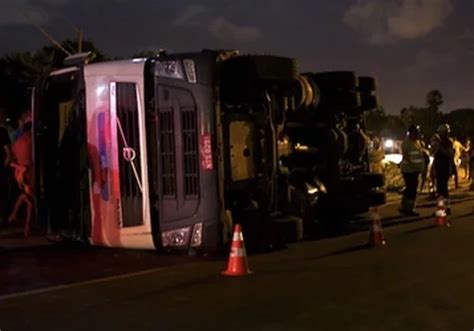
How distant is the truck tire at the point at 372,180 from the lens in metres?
14.6

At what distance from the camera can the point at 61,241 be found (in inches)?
430

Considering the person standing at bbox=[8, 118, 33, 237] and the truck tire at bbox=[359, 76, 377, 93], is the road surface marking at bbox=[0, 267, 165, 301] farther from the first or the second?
the truck tire at bbox=[359, 76, 377, 93]

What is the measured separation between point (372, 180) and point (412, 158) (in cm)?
117

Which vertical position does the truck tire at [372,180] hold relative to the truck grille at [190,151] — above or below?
below

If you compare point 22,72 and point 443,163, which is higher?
point 22,72

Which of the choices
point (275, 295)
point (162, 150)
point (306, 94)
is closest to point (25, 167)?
point (162, 150)

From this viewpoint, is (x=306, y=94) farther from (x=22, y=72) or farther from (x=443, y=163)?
(x=22, y=72)

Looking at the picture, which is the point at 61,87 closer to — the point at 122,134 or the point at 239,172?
the point at 122,134

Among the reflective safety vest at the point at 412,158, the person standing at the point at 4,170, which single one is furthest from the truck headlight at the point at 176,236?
the reflective safety vest at the point at 412,158

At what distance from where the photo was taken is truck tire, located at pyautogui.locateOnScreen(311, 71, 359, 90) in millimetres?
13453

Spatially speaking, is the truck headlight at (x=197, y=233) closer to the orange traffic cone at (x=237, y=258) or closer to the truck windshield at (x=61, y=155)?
the orange traffic cone at (x=237, y=258)

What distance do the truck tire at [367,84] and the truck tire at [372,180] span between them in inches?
63.2

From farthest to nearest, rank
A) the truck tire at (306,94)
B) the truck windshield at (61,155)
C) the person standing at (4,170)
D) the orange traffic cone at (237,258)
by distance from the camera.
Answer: the person standing at (4,170), the truck tire at (306,94), the truck windshield at (61,155), the orange traffic cone at (237,258)

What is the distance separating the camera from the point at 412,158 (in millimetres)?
15352
